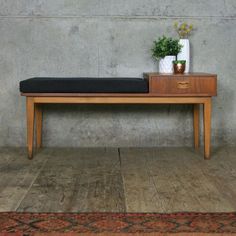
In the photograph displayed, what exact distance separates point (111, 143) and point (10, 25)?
1.31 m

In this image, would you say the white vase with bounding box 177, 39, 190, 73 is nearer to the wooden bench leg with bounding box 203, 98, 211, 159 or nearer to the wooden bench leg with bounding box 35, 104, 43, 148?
the wooden bench leg with bounding box 203, 98, 211, 159

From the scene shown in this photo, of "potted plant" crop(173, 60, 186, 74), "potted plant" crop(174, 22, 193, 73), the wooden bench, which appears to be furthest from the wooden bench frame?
"potted plant" crop(174, 22, 193, 73)

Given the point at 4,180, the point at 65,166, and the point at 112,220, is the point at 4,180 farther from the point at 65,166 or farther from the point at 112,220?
the point at 112,220

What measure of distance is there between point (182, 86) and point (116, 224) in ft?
5.56

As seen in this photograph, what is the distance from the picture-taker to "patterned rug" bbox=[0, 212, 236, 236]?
7.09ft

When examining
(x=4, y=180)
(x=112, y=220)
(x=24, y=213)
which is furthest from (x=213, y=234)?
(x=4, y=180)

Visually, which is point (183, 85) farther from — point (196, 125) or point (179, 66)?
point (196, 125)

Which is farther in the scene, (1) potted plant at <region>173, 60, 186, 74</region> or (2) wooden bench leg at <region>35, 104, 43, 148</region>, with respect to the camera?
(2) wooden bench leg at <region>35, 104, 43, 148</region>

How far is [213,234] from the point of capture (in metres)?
2.13

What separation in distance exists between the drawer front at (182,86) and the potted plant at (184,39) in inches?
18.9

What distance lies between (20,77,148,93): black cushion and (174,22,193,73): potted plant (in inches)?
24.0

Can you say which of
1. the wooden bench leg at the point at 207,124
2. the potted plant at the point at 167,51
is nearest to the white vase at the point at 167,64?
the potted plant at the point at 167,51

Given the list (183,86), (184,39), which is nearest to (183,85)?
(183,86)

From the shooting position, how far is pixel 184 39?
4172mm
